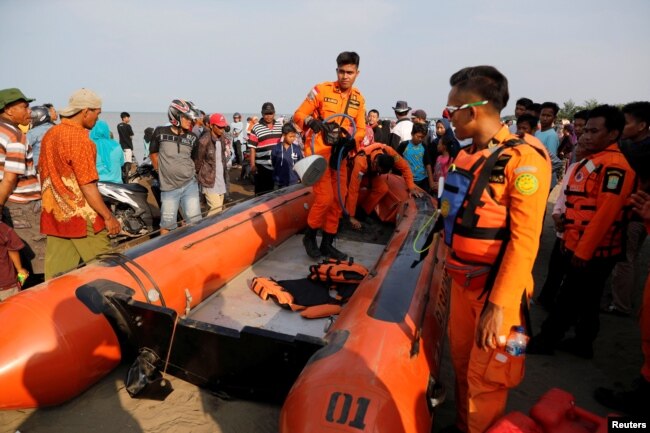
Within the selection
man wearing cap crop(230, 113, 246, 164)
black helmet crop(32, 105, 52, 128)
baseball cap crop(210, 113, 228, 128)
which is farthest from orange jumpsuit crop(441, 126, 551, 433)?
man wearing cap crop(230, 113, 246, 164)

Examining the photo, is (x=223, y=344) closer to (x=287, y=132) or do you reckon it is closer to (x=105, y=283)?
(x=105, y=283)

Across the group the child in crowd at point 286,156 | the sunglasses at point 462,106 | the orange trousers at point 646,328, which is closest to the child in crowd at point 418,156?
the child in crowd at point 286,156

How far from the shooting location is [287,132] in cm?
586

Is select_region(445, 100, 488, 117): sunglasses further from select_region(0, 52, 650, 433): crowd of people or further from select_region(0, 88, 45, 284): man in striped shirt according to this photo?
select_region(0, 88, 45, 284): man in striped shirt

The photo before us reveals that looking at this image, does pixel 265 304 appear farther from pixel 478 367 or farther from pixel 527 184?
pixel 527 184

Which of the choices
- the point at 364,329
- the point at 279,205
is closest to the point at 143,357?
the point at 364,329

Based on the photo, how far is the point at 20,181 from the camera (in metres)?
2.95

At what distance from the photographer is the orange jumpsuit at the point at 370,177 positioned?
Result: 14.0 ft

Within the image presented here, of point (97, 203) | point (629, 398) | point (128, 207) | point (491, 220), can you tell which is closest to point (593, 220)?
point (629, 398)

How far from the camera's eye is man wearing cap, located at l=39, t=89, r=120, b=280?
2596mm

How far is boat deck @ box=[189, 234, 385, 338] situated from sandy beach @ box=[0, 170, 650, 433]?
0.51 m

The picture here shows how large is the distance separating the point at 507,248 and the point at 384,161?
302 cm

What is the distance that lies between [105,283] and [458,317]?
2031mm

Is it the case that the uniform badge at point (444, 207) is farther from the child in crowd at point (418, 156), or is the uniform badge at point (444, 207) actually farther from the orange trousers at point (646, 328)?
the child in crowd at point (418, 156)
